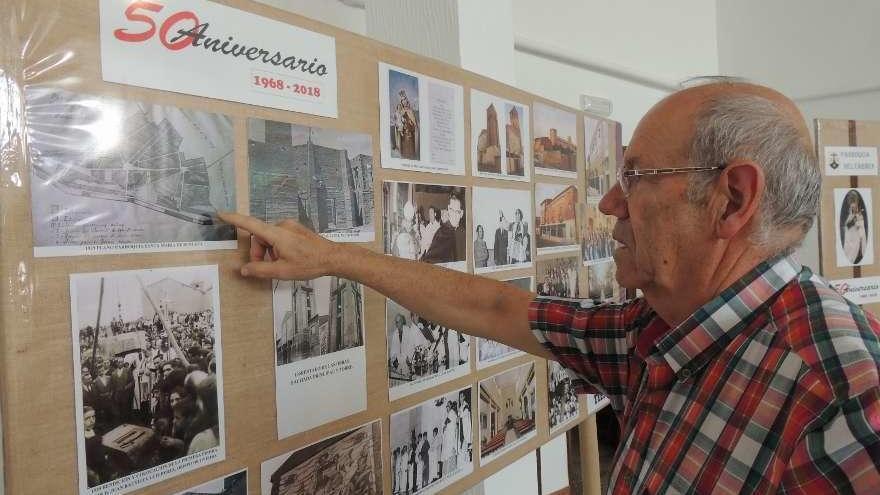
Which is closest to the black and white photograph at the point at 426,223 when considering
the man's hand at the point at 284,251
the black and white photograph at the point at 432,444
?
the man's hand at the point at 284,251

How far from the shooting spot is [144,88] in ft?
3.13

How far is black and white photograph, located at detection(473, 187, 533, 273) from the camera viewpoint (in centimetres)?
167

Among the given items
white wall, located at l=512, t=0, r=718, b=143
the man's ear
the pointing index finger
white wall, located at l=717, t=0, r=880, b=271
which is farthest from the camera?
white wall, located at l=717, t=0, r=880, b=271

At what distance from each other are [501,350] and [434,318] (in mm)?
432

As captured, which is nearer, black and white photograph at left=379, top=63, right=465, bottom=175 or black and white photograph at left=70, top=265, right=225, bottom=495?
black and white photograph at left=70, top=265, right=225, bottom=495

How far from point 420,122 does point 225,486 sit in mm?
881

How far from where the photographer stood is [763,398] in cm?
85

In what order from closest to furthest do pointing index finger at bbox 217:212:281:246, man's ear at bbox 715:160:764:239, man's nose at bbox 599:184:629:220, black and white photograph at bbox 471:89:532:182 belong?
1. man's ear at bbox 715:160:764:239
2. pointing index finger at bbox 217:212:281:246
3. man's nose at bbox 599:184:629:220
4. black and white photograph at bbox 471:89:532:182

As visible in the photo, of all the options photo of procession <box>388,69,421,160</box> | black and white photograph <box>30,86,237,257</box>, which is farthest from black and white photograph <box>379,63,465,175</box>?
black and white photograph <box>30,86,237,257</box>

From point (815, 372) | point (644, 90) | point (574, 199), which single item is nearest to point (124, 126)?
point (815, 372)

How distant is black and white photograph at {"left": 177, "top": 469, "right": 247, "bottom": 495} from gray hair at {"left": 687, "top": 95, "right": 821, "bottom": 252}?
0.94m

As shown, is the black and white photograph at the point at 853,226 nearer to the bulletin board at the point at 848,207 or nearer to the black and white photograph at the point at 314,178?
the bulletin board at the point at 848,207

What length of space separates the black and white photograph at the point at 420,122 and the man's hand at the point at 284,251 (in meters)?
0.29

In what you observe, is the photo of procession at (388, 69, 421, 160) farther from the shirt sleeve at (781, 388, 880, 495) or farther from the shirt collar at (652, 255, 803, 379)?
the shirt sleeve at (781, 388, 880, 495)
